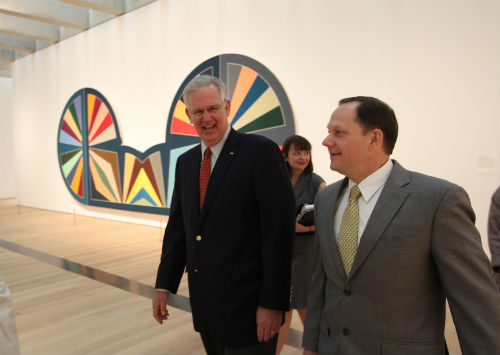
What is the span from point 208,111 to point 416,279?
3.20 feet

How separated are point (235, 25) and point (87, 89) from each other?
4.22 m

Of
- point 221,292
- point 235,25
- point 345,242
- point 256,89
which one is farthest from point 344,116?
point 235,25

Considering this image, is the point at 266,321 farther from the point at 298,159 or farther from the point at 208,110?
the point at 298,159

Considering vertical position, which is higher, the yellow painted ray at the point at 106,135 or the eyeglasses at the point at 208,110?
the yellow painted ray at the point at 106,135

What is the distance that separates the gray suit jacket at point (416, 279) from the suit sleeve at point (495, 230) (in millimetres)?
814

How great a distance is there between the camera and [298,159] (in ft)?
8.59

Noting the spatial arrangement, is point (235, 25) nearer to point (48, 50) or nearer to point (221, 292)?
point (221, 292)

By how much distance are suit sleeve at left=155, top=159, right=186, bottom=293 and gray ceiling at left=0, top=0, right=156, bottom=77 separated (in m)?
6.07

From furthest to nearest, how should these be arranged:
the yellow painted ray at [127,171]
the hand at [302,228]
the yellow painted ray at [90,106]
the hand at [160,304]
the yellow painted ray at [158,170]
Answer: the yellow painted ray at [90,106]
the yellow painted ray at [127,171]
the yellow painted ray at [158,170]
the hand at [302,228]
the hand at [160,304]

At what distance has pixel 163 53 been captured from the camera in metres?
6.81

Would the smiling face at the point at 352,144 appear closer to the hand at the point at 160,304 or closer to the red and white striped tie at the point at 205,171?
the red and white striped tie at the point at 205,171

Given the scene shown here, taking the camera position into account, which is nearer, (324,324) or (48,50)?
(324,324)

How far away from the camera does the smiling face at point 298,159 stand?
2605 millimetres

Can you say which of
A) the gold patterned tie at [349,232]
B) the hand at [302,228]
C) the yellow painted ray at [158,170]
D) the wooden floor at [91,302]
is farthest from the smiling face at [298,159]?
the yellow painted ray at [158,170]
